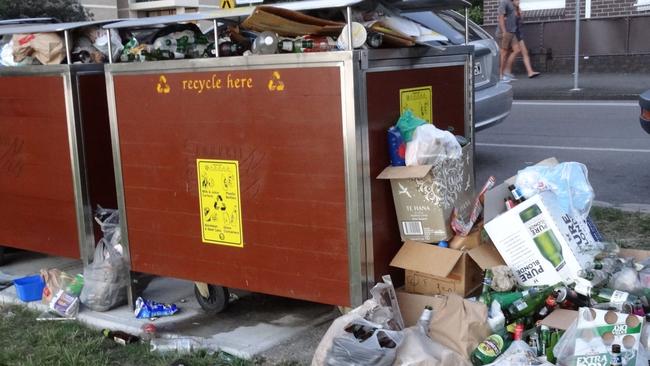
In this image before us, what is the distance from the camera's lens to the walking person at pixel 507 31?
13648 mm

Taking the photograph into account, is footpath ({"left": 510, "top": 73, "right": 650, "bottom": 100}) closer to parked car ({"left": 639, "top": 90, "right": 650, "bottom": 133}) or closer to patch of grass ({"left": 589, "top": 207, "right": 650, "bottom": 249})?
parked car ({"left": 639, "top": 90, "right": 650, "bottom": 133})

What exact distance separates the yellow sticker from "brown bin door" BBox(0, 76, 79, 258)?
219 cm

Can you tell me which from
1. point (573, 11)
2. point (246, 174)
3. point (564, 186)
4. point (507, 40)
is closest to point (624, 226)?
point (564, 186)

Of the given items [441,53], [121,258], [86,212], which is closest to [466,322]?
[441,53]

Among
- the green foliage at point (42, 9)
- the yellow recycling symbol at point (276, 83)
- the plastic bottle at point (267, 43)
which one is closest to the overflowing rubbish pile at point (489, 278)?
the yellow recycling symbol at point (276, 83)

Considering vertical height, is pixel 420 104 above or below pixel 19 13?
below

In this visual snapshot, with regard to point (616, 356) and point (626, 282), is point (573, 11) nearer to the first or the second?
point (626, 282)

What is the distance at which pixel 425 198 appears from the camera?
3.73 metres

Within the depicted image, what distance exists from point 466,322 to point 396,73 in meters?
1.26

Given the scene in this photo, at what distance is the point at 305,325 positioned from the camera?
14.1ft

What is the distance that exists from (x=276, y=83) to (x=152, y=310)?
168cm

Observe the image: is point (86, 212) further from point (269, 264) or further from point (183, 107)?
point (269, 264)

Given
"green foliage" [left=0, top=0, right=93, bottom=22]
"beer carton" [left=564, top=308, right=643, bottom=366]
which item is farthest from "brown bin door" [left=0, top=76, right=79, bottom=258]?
"green foliage" [left=0, top=0, right=93, bottom=22]

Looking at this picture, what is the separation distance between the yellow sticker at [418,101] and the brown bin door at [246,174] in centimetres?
47
